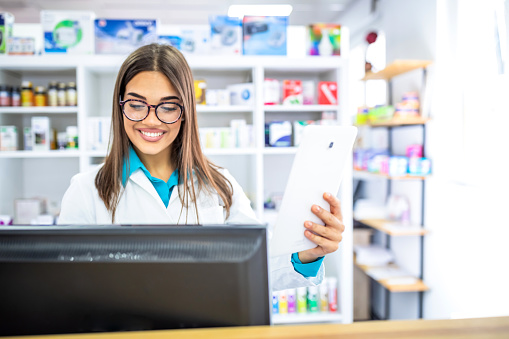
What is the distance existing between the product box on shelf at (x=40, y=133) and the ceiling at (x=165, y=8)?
3567 mm

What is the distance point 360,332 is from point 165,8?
21.1 ft

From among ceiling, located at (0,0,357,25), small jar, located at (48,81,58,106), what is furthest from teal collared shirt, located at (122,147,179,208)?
ceiling, located at (0,0,357,25)

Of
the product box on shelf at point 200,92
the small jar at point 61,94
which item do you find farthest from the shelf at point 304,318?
the small jar at point 61,94

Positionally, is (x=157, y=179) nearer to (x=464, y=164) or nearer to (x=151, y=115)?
(x=151, y=115)

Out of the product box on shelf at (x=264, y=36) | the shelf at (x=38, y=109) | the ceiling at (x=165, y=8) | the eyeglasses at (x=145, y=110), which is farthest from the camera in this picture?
the ceiling at (x=165, y=8)

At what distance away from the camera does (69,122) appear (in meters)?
3.33

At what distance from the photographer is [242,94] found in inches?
125

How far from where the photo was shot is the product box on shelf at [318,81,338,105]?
323cm

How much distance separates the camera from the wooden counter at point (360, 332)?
630 millimetres

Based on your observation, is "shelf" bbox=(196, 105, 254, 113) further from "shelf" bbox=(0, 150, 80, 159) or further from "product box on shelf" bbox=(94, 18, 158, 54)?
"shelf" bbox=(0, 150, 80, 159)

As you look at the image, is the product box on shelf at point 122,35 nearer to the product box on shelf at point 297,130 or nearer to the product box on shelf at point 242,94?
the product box on shelf at point 242,94

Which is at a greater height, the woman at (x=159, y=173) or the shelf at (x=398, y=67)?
the shelf at (x=398, y=67)

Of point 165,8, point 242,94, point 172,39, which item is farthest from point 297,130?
point 165,8

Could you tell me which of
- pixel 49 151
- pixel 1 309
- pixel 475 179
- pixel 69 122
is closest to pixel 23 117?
pixel 69 122
